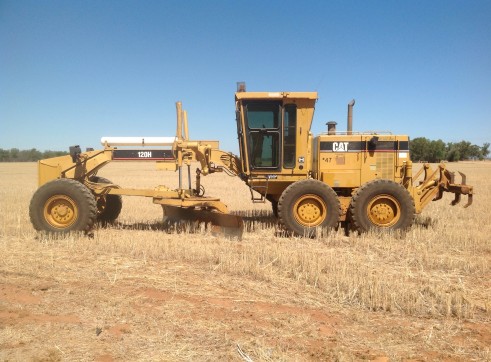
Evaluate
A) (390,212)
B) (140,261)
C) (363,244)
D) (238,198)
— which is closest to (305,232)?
(363,244)

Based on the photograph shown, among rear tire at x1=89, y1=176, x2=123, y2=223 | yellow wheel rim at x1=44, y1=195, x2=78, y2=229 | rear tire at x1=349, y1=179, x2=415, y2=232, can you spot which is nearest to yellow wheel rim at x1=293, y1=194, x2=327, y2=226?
rear tire at x1=349, y1=179, x2=415, y2=232

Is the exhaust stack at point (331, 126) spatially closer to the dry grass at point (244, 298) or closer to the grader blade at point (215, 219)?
the dry grass at point (244, 298)

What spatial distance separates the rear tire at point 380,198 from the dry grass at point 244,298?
0.37 metres

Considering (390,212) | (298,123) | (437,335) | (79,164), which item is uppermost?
(298,123)

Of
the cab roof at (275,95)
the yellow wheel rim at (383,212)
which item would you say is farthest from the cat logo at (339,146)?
the yellow wheel rim at (383,212)

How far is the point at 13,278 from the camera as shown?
498 cm

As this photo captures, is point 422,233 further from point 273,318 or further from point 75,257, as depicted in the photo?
point 75,257

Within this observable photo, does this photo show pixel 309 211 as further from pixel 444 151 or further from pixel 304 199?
pixel 444 151

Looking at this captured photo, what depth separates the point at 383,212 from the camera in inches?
311

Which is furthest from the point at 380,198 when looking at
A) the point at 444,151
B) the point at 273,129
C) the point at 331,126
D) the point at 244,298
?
the point at 444,151

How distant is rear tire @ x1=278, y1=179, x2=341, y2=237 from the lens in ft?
25.1

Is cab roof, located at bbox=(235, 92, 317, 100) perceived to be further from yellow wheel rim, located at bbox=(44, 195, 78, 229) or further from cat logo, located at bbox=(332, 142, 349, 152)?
yellow wheel rim, located at bbox=(44, 195, 78, 229)

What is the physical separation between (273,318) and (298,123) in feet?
15.9

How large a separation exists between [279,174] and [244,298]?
4.04 metres
